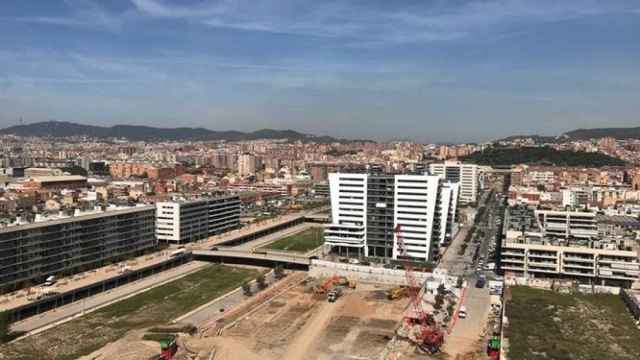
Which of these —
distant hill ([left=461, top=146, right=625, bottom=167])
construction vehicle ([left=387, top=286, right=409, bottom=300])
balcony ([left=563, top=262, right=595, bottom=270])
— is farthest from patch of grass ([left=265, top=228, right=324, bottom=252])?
distant hill ([left=461, top=146, right=625, bottom=167])

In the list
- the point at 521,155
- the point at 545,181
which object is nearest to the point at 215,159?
the point at 521,155

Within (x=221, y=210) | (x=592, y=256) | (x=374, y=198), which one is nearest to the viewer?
(x=592, y=256)

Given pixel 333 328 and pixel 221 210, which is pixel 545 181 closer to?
pixel 221 210

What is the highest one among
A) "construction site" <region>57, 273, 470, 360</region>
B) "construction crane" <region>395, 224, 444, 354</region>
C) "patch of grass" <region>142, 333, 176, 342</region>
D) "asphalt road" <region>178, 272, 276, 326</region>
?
"construction crane" <region>395, 224, 444, 354</region>

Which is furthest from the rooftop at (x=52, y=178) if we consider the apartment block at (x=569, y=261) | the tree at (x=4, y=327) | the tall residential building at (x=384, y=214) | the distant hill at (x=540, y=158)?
the distant hill at (x=540, y=158)

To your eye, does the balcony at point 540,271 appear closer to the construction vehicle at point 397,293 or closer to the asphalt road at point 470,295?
the asphalt road at point 470,295

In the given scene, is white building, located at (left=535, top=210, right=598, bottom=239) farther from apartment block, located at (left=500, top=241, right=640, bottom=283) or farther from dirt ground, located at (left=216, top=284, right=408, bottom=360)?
dirt ground, located at (left=216, top=284, right=408, bottom=360)
